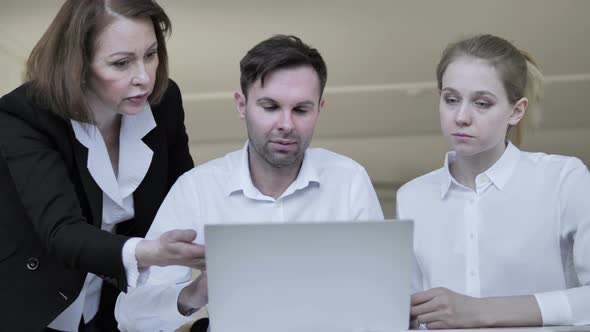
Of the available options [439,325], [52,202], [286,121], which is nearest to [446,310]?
[439,325]

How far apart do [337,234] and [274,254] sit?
0.30ft

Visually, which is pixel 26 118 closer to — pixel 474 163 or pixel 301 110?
pixel 301 110

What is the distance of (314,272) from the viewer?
1312 millimetres

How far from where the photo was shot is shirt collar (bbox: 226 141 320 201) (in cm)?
182

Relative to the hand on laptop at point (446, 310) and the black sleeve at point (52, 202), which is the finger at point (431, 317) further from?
the black sleeve at point (52, 202)

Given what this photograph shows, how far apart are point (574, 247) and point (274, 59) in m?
0.65

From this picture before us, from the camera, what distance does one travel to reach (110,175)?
1904mm

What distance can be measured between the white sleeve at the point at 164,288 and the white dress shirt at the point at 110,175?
163 millimetres

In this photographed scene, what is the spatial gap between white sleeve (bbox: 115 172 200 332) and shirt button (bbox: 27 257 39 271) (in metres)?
0.20

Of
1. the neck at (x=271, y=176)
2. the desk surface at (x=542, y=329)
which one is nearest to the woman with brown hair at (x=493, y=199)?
the neck at (x=271, y=176)

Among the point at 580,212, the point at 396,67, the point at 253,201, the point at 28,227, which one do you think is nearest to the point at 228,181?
the point at 253,201

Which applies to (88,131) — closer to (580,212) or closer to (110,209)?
(110,209)

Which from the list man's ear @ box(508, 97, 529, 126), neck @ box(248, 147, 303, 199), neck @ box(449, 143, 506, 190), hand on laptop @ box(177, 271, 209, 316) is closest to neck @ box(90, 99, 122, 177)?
neck @ box(248, 147, 303, 199)

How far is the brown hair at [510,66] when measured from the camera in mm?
1811
